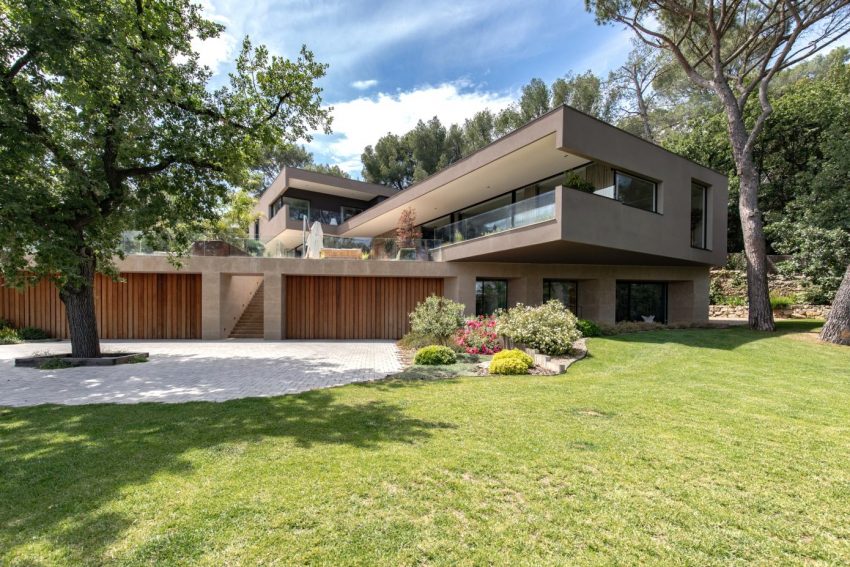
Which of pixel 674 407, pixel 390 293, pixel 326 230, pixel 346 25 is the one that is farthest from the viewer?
pixel 326 230

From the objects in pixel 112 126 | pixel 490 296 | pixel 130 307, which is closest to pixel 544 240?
pixel 490 296

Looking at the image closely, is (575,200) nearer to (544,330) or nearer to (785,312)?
(544,330)

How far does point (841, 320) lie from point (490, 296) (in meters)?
10.7

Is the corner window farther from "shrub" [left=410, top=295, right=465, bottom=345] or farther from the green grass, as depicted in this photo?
the green grass

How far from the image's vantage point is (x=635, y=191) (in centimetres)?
1288

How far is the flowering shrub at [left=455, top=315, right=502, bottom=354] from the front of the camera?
35.7ft

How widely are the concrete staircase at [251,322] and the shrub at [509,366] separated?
1099cm

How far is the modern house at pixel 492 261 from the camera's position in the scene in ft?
38.7

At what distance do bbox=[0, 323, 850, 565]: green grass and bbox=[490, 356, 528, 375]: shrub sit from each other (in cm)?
221

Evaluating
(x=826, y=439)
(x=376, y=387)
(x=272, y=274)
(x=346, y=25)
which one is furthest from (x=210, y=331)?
(x=826, y=439)

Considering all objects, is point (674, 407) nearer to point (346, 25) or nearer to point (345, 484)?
point (345, 484)

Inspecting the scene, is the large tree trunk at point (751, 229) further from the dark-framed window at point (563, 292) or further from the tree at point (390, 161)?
the tree at point (390, 161)

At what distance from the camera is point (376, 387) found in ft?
23.0

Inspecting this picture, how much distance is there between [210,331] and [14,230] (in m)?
7.92
